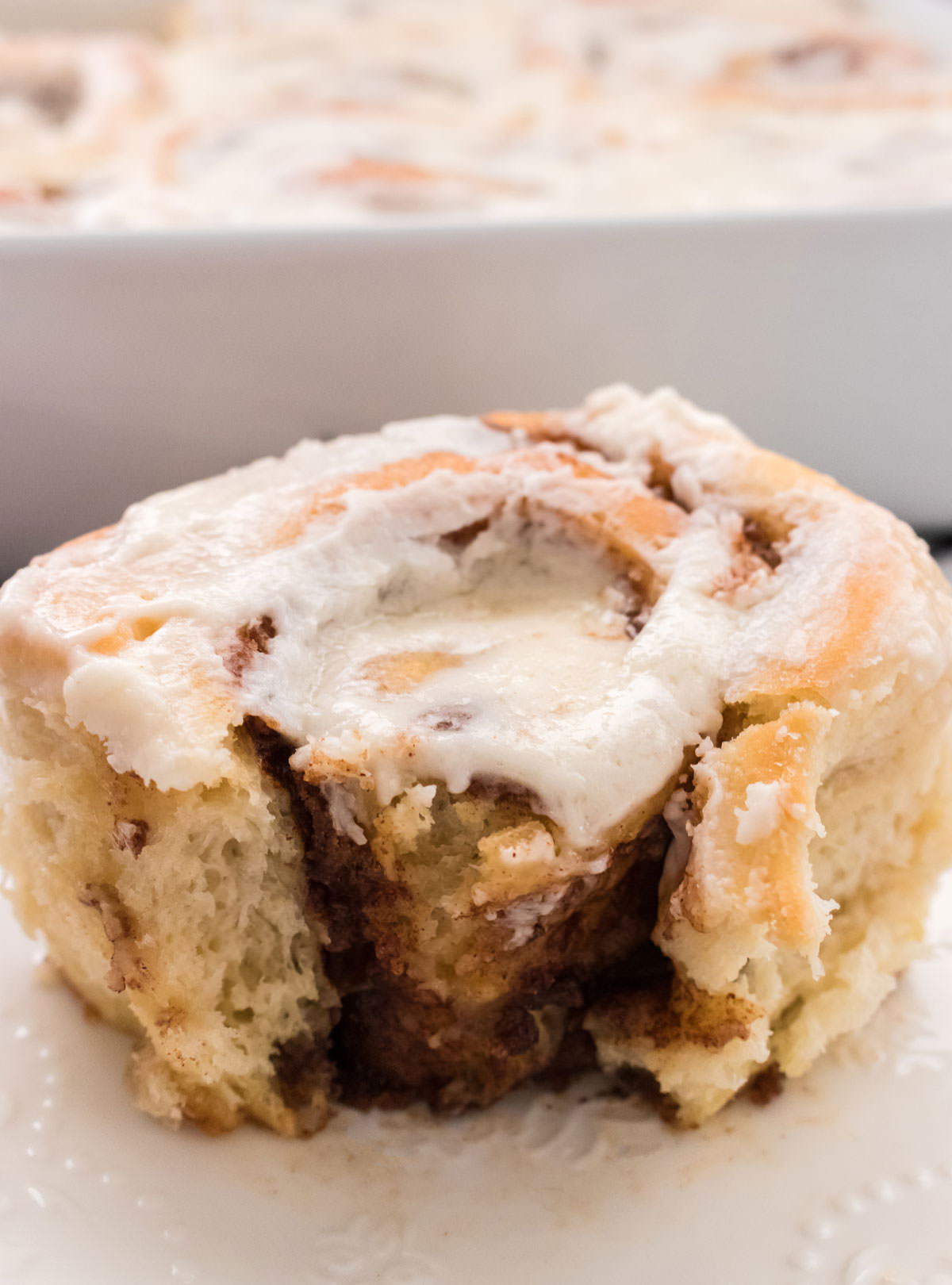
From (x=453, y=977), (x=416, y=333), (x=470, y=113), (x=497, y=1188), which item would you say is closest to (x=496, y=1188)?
(x=497, y=1188)

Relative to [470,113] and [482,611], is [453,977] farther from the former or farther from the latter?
[470,113]

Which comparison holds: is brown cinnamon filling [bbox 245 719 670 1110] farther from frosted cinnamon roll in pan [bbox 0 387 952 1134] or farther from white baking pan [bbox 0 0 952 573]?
white baking pan [bbox 0 0 952 573]

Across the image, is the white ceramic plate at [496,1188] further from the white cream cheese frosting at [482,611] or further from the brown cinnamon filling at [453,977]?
the white cream cheese frosting at [482,611]

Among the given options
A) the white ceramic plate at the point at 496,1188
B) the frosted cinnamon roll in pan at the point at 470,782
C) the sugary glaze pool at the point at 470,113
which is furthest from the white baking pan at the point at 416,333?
the white ceramic plate at the point at 496,1188

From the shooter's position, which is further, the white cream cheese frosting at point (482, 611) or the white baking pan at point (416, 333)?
the white baking pan at point (416, 333)

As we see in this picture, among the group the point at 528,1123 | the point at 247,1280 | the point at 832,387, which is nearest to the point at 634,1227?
the point at 528,1123

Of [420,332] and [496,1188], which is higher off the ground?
[420,332]

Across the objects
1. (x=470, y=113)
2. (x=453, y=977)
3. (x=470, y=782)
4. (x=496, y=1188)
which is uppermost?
(x=470, y=113)
